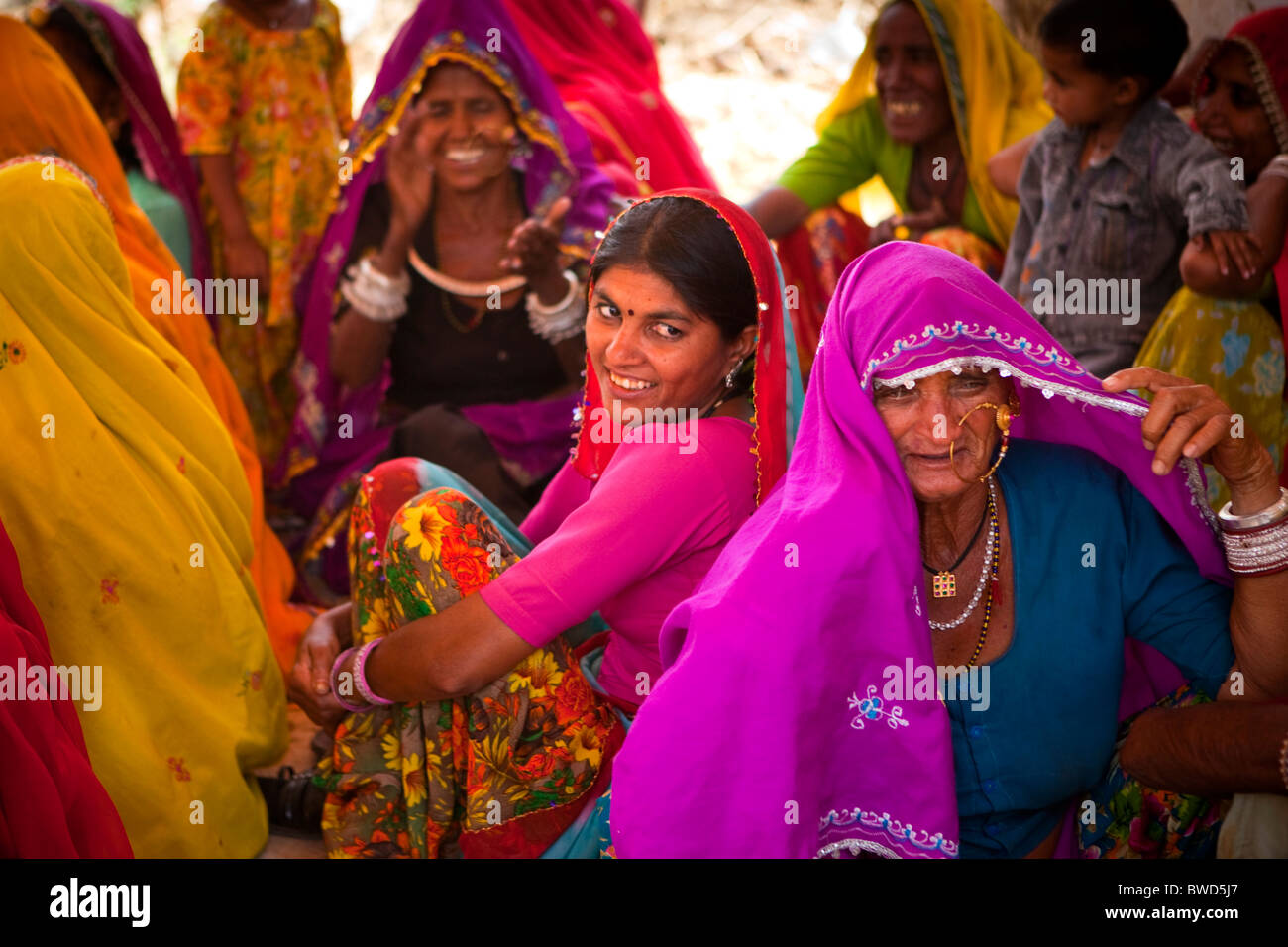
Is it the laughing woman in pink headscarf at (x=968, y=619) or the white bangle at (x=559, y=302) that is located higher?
the white bangle at (x=559, y=302)

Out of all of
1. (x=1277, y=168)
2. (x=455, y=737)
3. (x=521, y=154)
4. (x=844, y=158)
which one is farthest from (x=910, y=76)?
(x=455, y=737)

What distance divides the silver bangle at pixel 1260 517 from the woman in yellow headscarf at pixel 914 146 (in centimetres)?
216

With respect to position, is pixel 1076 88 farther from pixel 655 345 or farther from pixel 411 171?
pixel 411 171

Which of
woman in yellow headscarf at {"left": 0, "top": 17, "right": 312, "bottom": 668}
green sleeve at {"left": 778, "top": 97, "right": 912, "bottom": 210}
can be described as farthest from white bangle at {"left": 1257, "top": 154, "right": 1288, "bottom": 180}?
woman in yellow headscarf at {"left": 0, "top": 17, "right": 312, "bottom": 668}

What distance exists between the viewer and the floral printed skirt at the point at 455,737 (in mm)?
2357

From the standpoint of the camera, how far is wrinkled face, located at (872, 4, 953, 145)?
4.31 m

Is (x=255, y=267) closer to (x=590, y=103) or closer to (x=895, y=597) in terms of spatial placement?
(x=590, y=103)

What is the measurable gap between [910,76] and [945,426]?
261cm

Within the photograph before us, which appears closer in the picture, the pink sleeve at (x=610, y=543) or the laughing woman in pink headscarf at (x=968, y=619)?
the laughing woman in pink headscarf at (x=968, y=619)

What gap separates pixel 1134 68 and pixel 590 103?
2114 millimetres

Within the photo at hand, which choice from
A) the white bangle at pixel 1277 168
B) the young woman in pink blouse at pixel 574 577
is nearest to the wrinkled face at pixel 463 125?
the young woman in pink blouse at pixel 574 577

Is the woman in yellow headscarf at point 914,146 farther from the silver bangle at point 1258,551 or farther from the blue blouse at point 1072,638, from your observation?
the silver bangle at point 1258,551

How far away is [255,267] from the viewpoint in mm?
4500

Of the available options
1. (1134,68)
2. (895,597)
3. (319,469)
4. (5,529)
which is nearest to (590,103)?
(319,469)
